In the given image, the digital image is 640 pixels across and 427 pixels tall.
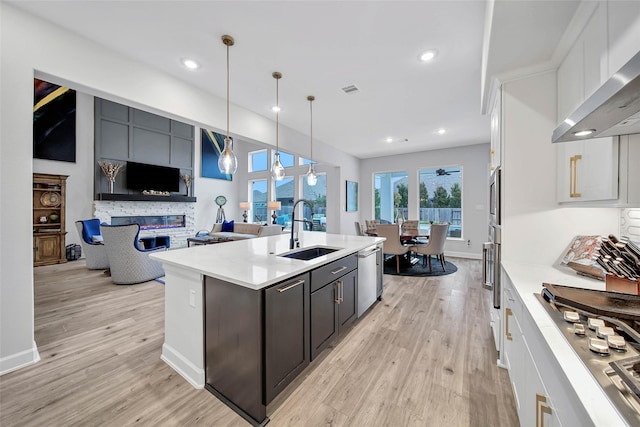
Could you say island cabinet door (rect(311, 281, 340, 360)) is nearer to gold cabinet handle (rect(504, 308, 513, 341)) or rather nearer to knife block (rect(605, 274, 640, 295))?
gold cabinet handle (rect(504, 308, 513, 341))

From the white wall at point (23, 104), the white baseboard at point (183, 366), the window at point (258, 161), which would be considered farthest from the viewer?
the window at point (258, 161)

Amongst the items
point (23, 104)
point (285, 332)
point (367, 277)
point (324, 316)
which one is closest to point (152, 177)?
point (23, 104)

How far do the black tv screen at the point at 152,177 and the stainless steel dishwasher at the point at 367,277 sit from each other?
22.8 ft

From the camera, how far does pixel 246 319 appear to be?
1.46 meters

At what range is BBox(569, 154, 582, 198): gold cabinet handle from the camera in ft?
4.86

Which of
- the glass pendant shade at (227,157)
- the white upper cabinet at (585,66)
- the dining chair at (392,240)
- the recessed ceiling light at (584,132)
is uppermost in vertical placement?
the white upper cabinet at (585,66)

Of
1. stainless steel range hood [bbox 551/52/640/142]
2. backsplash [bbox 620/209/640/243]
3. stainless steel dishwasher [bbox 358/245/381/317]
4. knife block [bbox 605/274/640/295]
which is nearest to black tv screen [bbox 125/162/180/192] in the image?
stainless steel dishwasher [bbox 358/245/381/317]

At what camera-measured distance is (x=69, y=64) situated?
2.19 meters

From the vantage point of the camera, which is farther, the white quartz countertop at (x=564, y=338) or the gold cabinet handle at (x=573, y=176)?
the gold cabinet handle at (x=573, y=176)

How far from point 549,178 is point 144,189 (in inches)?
331

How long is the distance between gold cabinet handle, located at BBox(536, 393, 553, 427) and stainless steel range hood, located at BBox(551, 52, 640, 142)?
101 centimetres

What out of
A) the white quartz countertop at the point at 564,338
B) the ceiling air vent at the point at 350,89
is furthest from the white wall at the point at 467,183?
the white quartz countertop at the point at 564,338

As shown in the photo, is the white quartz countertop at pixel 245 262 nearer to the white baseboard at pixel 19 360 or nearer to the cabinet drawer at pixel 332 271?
the cabinet drawer at pixel 332 271

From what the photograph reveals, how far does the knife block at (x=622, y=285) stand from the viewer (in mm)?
1165
